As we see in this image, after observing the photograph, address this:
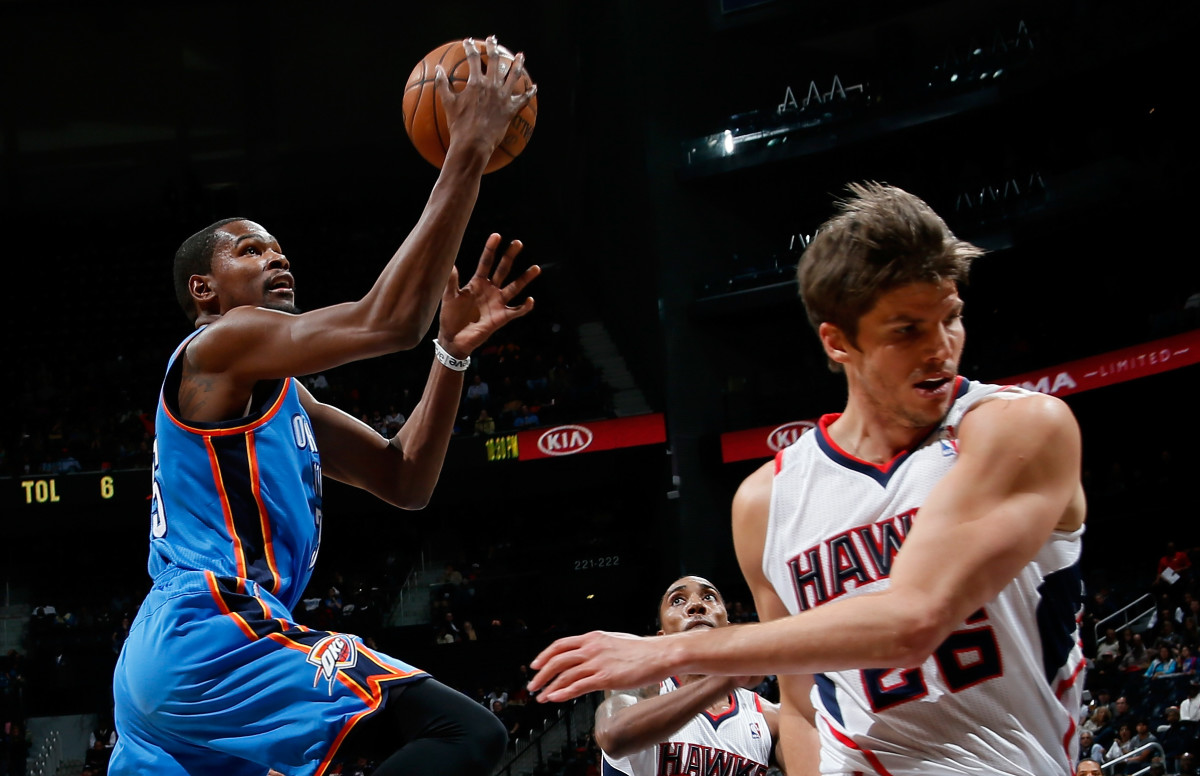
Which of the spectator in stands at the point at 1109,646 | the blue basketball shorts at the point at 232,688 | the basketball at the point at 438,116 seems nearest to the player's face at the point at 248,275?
the basketball at the point at 438,116

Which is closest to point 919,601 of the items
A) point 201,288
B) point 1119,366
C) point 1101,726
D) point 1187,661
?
point 201,288

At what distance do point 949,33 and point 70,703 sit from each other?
64.8 ft

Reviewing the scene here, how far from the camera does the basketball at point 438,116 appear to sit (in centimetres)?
410

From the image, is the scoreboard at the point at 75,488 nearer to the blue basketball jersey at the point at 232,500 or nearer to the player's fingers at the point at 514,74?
the blue basketball jersey at the point at 232,500

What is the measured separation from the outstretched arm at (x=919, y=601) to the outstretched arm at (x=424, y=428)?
2002 mm

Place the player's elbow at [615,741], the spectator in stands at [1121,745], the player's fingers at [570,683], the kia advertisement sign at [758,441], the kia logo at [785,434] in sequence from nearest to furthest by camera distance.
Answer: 1. the player's fingers at [570,683]
2. the player's elbow at [615,741]
3. the spectator in stands at [1121,745]
4. the kia logo at [785,434]
5. the kia advertisement sign at [758,441]

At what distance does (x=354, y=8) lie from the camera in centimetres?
2764

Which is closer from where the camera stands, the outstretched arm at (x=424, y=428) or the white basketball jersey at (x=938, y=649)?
the white basketball jersey at (x=938, y=649)

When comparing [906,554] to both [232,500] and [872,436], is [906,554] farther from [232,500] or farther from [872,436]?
[232,500]

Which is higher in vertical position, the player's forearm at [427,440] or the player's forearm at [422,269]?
the player's forearm at [422,269]

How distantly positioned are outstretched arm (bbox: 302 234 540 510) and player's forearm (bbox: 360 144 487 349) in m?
0.67

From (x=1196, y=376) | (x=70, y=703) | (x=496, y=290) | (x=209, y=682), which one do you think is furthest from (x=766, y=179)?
(x=209, y=682)

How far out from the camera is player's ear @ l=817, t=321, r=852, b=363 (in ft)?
7.92

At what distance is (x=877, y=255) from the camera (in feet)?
7.48
